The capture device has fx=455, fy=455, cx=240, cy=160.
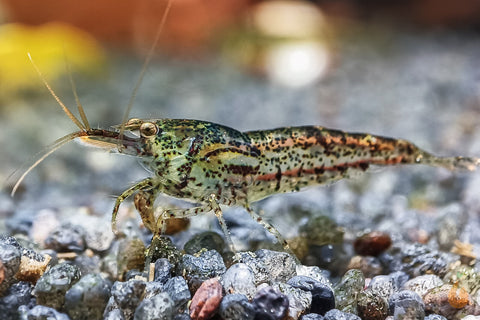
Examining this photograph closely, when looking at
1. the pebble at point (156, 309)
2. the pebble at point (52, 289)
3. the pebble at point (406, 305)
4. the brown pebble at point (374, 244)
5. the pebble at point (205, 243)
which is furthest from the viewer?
the brown pebble at point (374, 244)

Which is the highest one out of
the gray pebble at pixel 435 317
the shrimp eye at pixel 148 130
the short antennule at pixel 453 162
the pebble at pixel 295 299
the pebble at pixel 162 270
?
the shrimp eye at pixel 148 130

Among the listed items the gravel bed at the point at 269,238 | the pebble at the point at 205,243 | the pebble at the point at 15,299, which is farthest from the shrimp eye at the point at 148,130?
the pebble at the point at 15,299

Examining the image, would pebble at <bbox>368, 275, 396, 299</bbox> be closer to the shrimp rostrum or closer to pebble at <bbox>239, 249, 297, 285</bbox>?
pebble at <bbox>239, 249, 297, 285</bbox>

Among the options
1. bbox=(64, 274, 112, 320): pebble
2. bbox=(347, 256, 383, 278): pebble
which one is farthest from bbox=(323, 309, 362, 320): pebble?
bbox=(64, 274, 112, 320): pebble

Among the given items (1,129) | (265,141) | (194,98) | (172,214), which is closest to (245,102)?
(194,98)

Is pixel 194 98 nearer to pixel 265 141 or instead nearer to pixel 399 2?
pixel 265 141

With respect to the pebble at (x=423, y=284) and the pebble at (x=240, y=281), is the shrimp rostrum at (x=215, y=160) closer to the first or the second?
the pebble at (x=240, y=281)
